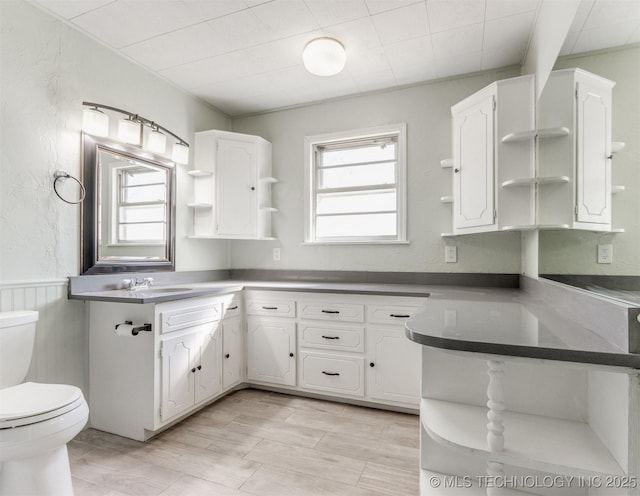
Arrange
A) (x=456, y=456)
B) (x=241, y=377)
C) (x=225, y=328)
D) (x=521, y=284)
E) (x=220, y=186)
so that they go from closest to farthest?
(x=456, y=456), (x=521, y=284), (x=225, y=328), (x=241, y=377), (x=220, y=186)

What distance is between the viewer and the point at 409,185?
2.79 m

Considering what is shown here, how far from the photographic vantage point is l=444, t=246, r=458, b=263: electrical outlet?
2.63m

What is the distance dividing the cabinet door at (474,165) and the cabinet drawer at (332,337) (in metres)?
1.11

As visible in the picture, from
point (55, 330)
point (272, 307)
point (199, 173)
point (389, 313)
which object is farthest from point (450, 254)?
point (55, 330)

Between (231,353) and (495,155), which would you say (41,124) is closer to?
(231,353)

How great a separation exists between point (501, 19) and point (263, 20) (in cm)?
145

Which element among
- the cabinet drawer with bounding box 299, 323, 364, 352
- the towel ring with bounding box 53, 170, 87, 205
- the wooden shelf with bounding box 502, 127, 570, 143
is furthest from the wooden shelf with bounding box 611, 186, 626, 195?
the towel ring with bounding box 53, 170, 87, 205

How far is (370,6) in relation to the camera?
1.87m

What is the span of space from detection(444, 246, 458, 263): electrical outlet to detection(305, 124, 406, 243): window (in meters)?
0.36

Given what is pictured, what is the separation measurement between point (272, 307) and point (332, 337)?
547 mm

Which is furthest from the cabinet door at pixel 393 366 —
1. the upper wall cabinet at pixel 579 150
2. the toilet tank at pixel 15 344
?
the toilet tank at pixel 15 344

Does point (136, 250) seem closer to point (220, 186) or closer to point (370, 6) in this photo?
point (220, 186)

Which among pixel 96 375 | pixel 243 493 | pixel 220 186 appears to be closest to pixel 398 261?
pixel 220 186

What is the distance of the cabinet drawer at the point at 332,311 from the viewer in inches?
94.3
